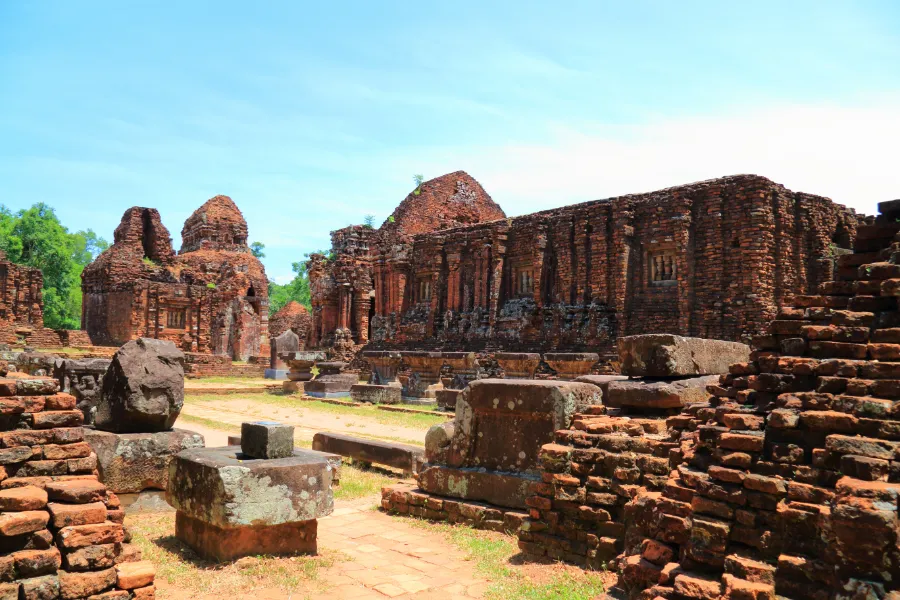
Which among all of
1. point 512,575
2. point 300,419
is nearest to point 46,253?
point 300,419

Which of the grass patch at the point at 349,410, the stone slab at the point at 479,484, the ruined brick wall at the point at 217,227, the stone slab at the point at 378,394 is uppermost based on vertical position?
the ruined brick wall at the point at 217,227

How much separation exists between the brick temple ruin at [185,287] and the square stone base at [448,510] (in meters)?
27.5

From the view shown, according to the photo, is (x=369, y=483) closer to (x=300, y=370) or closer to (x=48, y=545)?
(x=48, y=545)

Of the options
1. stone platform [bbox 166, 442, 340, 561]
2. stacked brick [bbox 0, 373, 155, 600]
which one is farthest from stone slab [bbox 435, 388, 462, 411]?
stacked brick [bbox 0, 373, 155, 600]

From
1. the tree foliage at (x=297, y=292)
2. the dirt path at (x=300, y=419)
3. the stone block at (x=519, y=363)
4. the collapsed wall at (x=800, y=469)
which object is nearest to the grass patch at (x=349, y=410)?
the dirt path at (x=300, y=419)

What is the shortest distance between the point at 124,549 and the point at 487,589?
98.7 inches

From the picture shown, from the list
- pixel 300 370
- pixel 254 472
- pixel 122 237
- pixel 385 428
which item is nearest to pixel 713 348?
pixel 254 472

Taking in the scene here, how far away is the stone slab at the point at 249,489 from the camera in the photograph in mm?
4977

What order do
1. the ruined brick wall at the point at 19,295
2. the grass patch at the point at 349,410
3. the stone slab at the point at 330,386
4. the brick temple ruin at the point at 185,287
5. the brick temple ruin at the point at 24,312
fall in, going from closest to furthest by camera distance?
the grass patch at the point at 349,410 < the stone slab at the point at 330,386 < the brick temple ruin at the point at 24,312 < the ruined brick wall at the point at 19,295 < the brick temple ruin at the point at 185,287

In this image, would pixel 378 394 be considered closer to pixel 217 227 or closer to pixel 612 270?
pixel 612 270

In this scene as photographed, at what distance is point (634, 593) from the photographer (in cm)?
389

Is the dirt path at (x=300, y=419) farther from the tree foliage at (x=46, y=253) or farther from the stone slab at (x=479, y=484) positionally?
the tree foliage at (x=46, y=253)

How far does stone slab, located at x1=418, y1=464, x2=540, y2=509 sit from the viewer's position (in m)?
6.40

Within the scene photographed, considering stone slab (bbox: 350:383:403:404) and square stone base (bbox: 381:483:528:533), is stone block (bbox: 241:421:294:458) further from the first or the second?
stone slab (bbox: 350:383:403:404)
